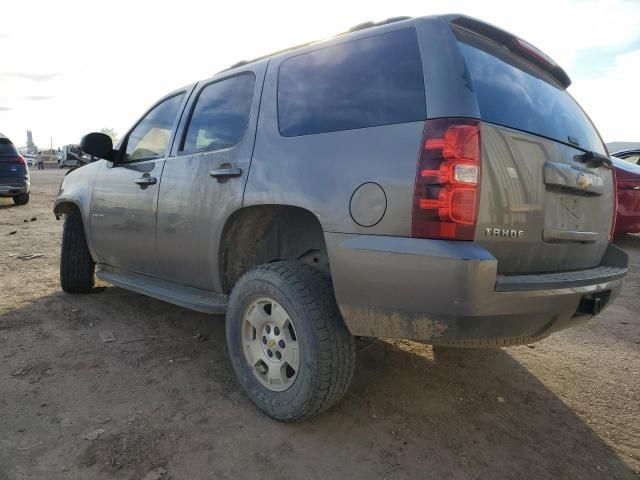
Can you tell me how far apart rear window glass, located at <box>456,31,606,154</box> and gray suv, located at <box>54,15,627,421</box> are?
1 cm

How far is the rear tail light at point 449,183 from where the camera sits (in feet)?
5.73

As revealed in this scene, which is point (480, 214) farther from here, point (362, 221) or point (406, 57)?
point (406, 57)

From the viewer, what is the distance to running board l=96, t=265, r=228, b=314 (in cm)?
273

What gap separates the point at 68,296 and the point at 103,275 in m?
0.82

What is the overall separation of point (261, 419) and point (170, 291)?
121 centimetres

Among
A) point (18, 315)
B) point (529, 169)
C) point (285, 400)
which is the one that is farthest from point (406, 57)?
point (18, 315)

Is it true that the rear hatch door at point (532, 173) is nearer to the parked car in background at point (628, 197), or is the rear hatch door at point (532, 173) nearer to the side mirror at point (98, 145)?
the side mirror at point (98, 145)

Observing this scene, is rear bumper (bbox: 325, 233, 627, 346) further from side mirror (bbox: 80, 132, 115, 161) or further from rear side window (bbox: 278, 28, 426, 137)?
side mirror (bbox: 80, 132, 115, 161)

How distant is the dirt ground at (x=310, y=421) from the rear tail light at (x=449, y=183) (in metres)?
1.09

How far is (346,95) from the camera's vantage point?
85.2 inches

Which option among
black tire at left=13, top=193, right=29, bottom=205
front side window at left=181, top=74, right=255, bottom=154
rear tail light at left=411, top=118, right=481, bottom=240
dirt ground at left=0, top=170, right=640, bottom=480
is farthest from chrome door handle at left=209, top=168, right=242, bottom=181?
black tire at left=13, top=193, right=29, bottom=205

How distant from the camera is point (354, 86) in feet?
7.04

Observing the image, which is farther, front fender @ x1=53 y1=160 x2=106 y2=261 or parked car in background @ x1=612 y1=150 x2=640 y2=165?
parked car in background @ x1=612 y1=150 x2=640 y2=165

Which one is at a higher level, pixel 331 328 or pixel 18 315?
pixel 331 328
